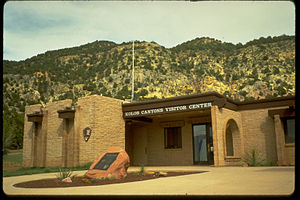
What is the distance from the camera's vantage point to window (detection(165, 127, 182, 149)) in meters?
20.0

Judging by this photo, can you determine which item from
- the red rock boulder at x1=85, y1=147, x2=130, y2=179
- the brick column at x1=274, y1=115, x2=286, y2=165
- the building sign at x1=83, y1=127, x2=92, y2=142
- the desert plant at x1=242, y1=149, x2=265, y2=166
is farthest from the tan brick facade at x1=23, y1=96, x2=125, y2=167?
the brick column at x1=274, y1=115, x2=286, y2=165

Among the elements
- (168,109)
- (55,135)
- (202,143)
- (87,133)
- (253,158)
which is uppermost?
(168,109)

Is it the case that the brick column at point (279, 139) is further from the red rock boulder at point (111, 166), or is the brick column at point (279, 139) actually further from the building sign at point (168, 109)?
the red rock boulder at point (111, 166)

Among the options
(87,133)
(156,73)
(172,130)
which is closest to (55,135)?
(87,133)

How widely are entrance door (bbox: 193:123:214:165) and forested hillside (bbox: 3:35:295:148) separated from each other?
2252 centimetres

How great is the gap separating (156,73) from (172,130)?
32.0 meters

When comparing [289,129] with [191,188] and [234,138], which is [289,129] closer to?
[234,138]

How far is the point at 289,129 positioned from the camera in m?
15.8

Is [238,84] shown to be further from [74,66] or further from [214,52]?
[74,66]

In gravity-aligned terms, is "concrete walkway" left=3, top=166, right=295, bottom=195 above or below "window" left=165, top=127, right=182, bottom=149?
below

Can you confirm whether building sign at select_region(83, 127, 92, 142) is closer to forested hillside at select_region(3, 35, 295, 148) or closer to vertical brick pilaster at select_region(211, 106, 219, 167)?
vertical brick pilaster at select_region(211, 106, 219, 167)

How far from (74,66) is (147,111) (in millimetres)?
41995

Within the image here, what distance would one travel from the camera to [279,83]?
3925 cm
